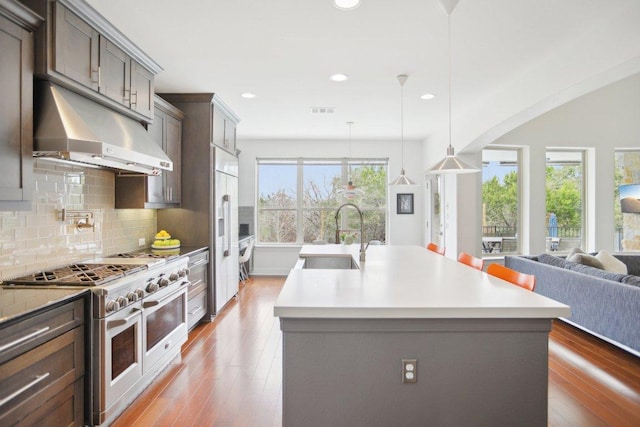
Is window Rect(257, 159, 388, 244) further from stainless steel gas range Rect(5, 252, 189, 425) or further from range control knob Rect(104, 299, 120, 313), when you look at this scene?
range control knob Rect(104, 299, 120, 313)

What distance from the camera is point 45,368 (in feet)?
5.91

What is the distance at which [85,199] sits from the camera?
3.01 m

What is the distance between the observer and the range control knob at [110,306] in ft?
7.05

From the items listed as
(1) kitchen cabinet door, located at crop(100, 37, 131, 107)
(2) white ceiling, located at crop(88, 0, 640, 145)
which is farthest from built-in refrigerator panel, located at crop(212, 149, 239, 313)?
(1) kitchen cabinet door, located at crop(100, 37, 131, 107)

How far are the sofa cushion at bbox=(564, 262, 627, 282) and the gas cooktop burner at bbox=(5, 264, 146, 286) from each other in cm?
395

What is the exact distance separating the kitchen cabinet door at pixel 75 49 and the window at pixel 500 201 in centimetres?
560

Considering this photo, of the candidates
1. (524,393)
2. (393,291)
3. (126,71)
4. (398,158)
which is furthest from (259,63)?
(398,158)

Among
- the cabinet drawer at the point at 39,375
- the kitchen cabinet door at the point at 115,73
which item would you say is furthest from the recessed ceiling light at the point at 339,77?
the cabinet drawer at the point at 39,375

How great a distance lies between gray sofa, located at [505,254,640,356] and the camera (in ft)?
9.88

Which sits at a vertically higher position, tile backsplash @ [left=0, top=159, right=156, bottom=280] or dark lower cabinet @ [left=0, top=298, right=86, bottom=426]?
tile backsplash @ [left=0, top=159, right=156, bottom=280]

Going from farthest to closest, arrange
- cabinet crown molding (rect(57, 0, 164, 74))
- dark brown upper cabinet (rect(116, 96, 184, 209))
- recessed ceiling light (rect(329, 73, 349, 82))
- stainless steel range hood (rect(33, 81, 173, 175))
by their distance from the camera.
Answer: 1. recessed ceiling light (rect(329, 73, 349, 82))
2. dark brown upper cabinet (rect(116, 96, 184, 209))
3. cabinet crown molding (rect(57, 0, 164, 74))
4. stainless steel range hood (rect(33, 81, 173, 175))

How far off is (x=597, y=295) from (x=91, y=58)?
177 inches

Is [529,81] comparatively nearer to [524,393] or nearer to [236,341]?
[524,393]

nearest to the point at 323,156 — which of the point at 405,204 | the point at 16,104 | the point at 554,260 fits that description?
the point at 405,204
